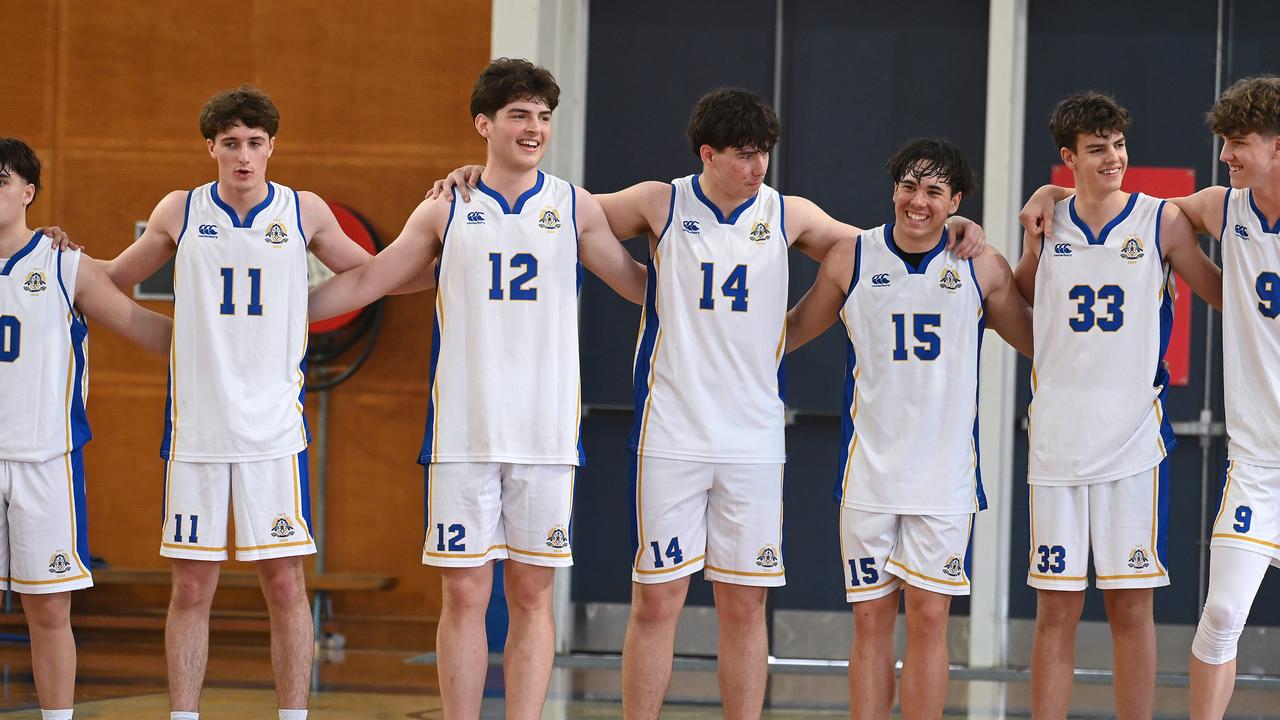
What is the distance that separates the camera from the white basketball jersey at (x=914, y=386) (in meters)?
4.14

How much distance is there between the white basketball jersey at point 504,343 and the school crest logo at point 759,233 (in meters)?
0.58

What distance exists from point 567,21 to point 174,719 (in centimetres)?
432

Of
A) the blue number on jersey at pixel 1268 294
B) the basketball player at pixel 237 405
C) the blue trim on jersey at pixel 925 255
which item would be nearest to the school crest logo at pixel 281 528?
the basketball player at pixel 237 405

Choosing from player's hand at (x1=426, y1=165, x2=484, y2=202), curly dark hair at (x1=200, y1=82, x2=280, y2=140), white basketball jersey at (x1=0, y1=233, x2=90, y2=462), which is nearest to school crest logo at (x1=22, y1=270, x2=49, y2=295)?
white basketball jersey at (x1=0, y1=233, x2=90, y2=462)

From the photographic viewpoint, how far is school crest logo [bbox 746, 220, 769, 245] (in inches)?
167

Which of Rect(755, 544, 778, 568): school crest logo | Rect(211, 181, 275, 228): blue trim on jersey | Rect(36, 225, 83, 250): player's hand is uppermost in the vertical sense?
Rect(211, 181, 275, 228): blue trim on jersey

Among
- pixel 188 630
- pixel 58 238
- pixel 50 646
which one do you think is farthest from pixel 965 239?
pixel 50 646

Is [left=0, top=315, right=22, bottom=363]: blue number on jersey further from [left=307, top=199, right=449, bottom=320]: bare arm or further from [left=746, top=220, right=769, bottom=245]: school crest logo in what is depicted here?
[left=746, top=220, right=769, bottom=245]: school crest logo

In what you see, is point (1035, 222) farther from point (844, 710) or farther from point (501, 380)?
point (844, 710)

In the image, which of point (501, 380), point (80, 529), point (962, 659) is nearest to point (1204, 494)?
point (962, 659)

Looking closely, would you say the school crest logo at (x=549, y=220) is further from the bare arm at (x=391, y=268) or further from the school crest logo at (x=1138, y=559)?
the school crest logo at (x=1138, y=559)

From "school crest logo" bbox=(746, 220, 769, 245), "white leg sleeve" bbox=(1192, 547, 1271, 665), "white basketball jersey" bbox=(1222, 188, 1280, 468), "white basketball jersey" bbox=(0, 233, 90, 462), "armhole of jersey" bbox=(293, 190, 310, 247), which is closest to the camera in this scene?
"white leg sleeve" bbox=(1192, 547, 1271, 665)

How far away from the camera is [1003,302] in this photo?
4.37m

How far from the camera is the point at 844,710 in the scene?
228 inches
